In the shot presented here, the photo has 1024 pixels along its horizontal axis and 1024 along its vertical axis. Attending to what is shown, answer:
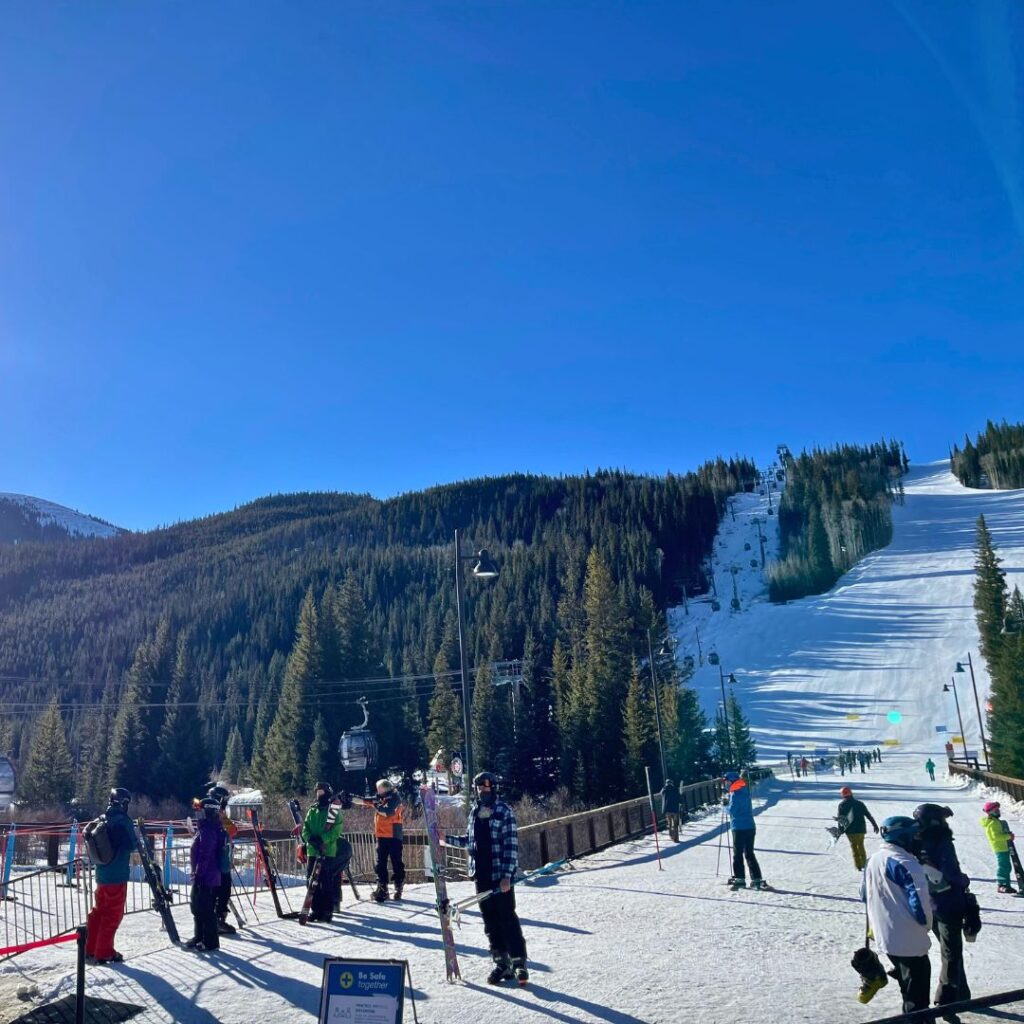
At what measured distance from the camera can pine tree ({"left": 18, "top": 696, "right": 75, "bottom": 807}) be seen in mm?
60781

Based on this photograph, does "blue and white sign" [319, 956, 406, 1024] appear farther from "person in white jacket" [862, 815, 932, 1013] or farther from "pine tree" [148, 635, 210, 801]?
"pine tree" [148, 635, 210, 801]

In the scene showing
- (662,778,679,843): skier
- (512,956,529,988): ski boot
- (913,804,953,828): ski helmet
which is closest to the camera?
(913,804,953,828): ski helmet

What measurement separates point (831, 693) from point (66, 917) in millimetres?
83895

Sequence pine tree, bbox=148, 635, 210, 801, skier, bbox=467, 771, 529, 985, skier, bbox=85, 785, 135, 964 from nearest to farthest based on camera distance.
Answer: skier, bbox=467, 771, 529, 985 < skier, bbox=85, 785, 135, 964 < pine tree, bbox=148, 635, 210, 801

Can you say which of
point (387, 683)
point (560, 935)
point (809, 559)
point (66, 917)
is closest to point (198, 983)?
point (560, 935)

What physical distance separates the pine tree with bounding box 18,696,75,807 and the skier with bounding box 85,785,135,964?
59202 millimetres

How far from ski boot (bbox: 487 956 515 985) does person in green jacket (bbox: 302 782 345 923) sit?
4068mm

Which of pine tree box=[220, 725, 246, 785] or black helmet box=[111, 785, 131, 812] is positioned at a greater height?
black helmet box=[111, 785, 131, 812]

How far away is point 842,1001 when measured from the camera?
6734mm

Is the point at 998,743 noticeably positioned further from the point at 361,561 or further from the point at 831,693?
the point at 361,561

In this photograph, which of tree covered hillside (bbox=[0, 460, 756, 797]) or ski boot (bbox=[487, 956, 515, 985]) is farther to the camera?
tree covered hillside (bbox=[0, 460, 756, 797])

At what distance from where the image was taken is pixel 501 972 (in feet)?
25.2

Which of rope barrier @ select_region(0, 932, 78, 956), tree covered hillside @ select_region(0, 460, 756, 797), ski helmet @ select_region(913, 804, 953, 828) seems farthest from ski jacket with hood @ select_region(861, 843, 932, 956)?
tree covered hillside @ select_region(0, 460, 756, 797)

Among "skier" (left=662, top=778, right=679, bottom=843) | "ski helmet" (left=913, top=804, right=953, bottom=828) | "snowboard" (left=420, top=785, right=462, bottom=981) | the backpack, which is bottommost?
"skier" (left=662, top=778, right=679, bottom=843)
